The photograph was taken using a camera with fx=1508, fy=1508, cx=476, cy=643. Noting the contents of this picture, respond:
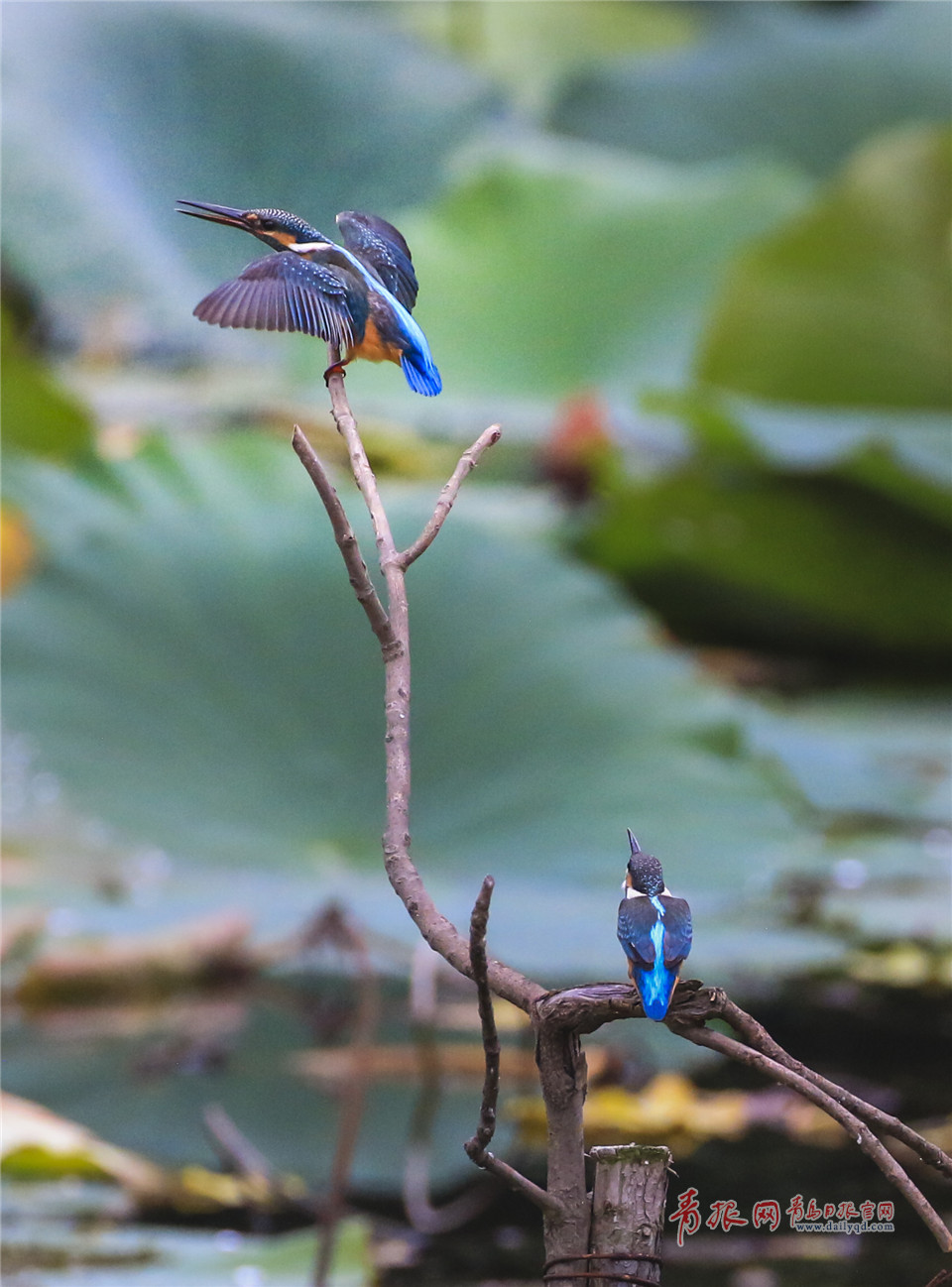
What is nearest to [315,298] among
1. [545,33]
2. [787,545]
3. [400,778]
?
[400,778]

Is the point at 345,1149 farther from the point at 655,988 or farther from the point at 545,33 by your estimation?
the point at 545,33

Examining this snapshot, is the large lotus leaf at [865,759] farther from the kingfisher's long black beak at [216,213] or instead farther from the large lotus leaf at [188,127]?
the kingfisher's long black beak at [216,213]

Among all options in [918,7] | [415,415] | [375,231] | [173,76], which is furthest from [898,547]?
[918,7]

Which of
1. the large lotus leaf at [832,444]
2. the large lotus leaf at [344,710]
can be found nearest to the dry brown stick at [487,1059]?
the large lotus leaf at [344,710]

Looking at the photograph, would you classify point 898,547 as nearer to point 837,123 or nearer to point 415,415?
point 415,415

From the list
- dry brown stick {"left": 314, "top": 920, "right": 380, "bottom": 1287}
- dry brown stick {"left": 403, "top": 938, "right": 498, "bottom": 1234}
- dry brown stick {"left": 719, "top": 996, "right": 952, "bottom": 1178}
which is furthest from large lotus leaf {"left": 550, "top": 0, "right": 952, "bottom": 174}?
dry brown stick {"left": 719, "top": 996, "right": 952, "bottom": 1178}

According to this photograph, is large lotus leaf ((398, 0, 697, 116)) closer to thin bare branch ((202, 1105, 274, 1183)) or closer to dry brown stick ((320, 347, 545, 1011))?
thin bare branch ((202, 1105, 274, 1183))

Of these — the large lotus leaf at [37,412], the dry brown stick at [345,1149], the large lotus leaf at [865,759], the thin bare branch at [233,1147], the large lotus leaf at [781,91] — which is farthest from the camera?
the large lotus leaf at [781,91]
